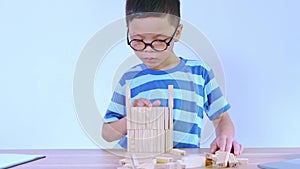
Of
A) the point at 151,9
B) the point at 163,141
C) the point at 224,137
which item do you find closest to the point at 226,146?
the point at 224,137

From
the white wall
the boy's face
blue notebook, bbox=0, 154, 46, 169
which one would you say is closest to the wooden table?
blue notebook, bbox=0, 154, 46, 169

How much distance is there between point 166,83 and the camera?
1138 millimetres

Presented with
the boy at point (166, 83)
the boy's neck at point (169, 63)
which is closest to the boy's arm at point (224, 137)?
the boy at point (166, 83)

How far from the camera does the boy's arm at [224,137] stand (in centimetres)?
92

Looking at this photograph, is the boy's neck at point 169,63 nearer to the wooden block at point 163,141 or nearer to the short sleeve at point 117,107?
the short sleeve at point 117,107

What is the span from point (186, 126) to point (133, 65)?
23 cm

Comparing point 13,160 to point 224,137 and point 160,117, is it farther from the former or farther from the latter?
point 224,137

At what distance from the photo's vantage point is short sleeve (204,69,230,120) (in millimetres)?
1197

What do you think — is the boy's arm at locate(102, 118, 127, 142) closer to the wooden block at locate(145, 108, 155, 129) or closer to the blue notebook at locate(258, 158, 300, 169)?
the wooden block at locate(145, 108, 155, 129)

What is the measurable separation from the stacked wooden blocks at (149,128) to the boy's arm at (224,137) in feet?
0.46

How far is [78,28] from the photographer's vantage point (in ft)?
4.74

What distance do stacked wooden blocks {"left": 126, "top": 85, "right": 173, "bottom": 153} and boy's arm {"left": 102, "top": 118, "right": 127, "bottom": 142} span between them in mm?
94

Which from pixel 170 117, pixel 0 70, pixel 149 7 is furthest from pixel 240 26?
pixel 0 70

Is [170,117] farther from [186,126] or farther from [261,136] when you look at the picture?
[261,136]
